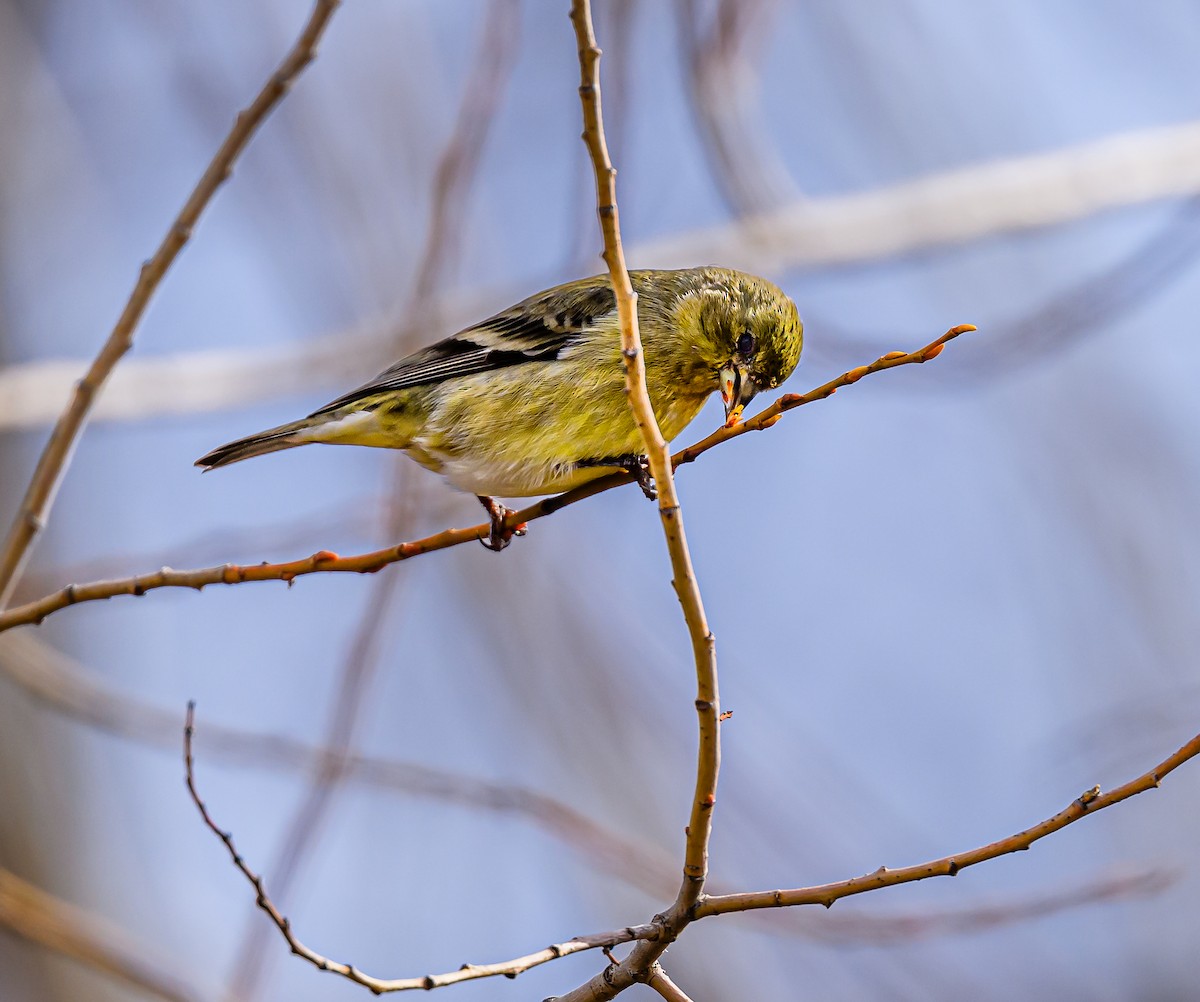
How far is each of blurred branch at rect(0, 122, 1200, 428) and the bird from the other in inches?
55.0

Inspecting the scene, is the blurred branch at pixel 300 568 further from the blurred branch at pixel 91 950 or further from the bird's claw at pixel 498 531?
the blurred branch at pixel 91 950

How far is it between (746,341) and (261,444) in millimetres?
1476

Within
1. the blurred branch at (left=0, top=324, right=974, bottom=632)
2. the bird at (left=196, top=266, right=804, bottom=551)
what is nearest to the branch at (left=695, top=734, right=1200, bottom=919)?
the blurred branch at (left=0, top=324, right=974, bottom=632)

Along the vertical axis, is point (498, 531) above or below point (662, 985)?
above

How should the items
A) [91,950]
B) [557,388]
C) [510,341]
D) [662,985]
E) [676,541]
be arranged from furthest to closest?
[510,341]
[557,388]
[91,950]
[662,985]
[676,541]

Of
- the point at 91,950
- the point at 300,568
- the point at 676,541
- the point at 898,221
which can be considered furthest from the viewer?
the point at 898,221

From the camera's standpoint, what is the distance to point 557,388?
3521mm

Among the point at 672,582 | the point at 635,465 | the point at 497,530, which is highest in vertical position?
the point at 635,465

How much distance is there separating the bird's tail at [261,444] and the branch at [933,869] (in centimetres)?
196

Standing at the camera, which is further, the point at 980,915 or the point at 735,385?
the point at 735,385

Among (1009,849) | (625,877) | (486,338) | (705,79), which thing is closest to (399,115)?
(705,79)

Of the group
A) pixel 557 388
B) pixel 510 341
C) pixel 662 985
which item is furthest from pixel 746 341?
pixel 662 985

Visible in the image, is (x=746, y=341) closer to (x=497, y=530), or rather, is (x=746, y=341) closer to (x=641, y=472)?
(x=641, y=472)

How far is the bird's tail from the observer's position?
3.25 meters
